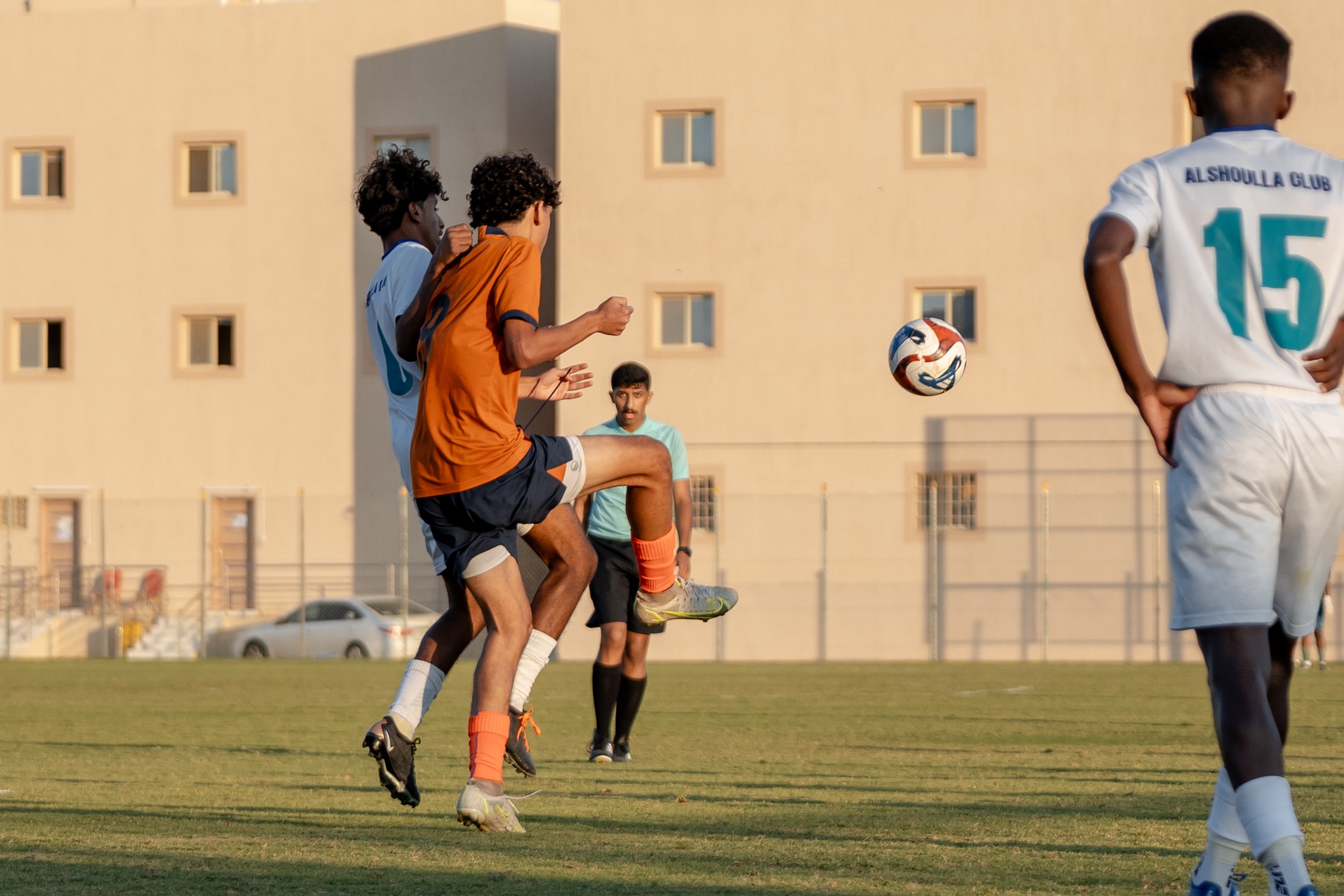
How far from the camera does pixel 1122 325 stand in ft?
13.4

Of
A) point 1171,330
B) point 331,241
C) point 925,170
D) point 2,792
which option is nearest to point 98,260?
point 331,241

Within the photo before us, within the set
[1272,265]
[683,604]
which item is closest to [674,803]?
[683,604]

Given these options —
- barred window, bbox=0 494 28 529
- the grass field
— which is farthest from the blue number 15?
barred window, bbox=0 494 28 529

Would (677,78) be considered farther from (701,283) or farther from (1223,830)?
(1223,830)

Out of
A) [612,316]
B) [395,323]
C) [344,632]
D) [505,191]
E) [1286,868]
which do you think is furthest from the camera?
[344,632]

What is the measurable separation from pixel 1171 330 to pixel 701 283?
3021cm

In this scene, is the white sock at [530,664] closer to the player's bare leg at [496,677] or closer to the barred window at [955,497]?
the player's bare leg at [496,677]

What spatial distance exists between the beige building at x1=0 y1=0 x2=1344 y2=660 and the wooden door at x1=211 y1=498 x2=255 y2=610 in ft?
0.23

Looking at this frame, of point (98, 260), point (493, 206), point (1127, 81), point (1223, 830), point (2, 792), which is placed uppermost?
point (1127, 81)

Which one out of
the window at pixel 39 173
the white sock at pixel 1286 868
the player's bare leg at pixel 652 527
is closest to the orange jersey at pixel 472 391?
the player's bare leg at pixel 652 527

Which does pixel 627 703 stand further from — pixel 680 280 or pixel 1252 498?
pixel 680 280

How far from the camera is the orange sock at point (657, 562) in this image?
6.55 metres

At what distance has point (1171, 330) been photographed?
416 cm

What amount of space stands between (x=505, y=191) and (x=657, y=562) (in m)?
1.46
